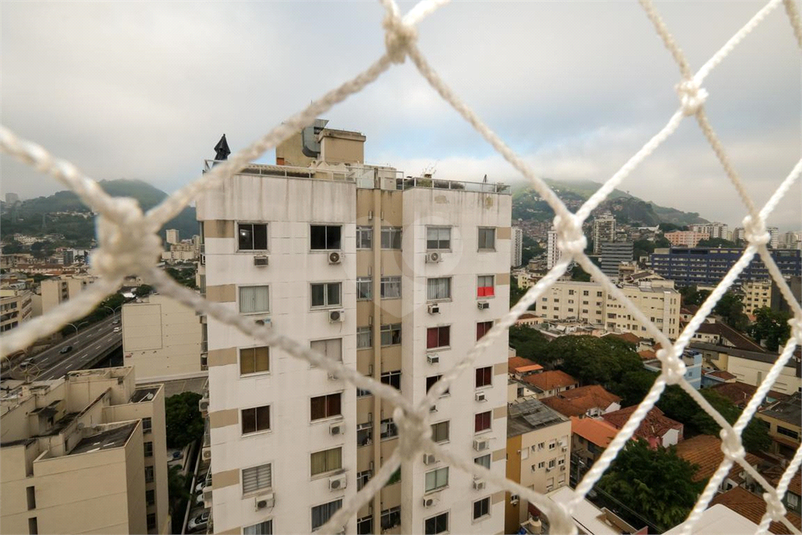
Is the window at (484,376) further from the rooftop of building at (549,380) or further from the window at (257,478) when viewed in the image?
the rooftop of building at (549,380)

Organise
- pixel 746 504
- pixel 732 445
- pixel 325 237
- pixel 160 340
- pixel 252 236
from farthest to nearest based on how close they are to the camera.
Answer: pixel 160 340 → pixel 746 504 → pixel 325 237 → pixel 252 236 → pixel 732 445

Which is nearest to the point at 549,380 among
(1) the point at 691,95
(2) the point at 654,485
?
(2) the point at 654,485

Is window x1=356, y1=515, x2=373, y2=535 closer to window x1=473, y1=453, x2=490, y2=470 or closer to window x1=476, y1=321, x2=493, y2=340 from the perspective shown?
window x1=473, y1=453, x2=490, y2=470

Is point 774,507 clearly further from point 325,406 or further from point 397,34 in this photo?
point 325,406

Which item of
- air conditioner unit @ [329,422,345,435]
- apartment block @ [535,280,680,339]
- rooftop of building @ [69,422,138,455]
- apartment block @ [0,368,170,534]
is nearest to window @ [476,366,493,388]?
air conditioner unit @ [329,422,345,435]

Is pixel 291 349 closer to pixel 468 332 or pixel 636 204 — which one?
pixel 468 332

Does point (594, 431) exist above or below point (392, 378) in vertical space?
below

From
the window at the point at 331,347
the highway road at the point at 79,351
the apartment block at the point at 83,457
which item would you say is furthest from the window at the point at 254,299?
the highway road at the point at 79,351

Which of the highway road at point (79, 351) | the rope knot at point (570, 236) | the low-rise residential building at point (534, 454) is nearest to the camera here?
the rope knot at point (570, 236)
